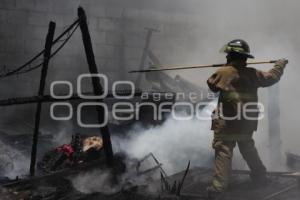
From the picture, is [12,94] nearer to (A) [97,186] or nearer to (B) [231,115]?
(A) [97,186]

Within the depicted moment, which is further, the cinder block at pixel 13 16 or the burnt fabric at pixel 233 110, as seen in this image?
the cinder block at pixel 13 16

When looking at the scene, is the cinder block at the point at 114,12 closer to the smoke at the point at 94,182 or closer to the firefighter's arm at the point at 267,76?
the smoke at the point at 94,182

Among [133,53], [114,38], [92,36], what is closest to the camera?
[92,36]

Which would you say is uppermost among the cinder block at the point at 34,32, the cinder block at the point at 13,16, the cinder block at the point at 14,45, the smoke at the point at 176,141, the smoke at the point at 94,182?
the cinder block at the point at 13,16

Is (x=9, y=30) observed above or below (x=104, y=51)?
above

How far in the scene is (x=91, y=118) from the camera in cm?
1034

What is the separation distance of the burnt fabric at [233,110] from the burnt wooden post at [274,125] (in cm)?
304

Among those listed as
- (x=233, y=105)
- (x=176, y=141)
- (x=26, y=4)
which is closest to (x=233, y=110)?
(x=233, y=105)

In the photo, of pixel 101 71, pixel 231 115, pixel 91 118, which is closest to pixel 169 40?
pixel 101 71

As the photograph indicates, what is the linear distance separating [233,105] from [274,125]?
3.52 metres

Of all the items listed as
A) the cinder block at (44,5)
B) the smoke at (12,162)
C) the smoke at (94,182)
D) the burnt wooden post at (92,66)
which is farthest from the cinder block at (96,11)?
the smoke at (94,182)

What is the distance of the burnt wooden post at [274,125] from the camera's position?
9.27 metres

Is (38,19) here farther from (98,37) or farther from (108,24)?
(108,24)

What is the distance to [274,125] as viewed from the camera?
929cm
